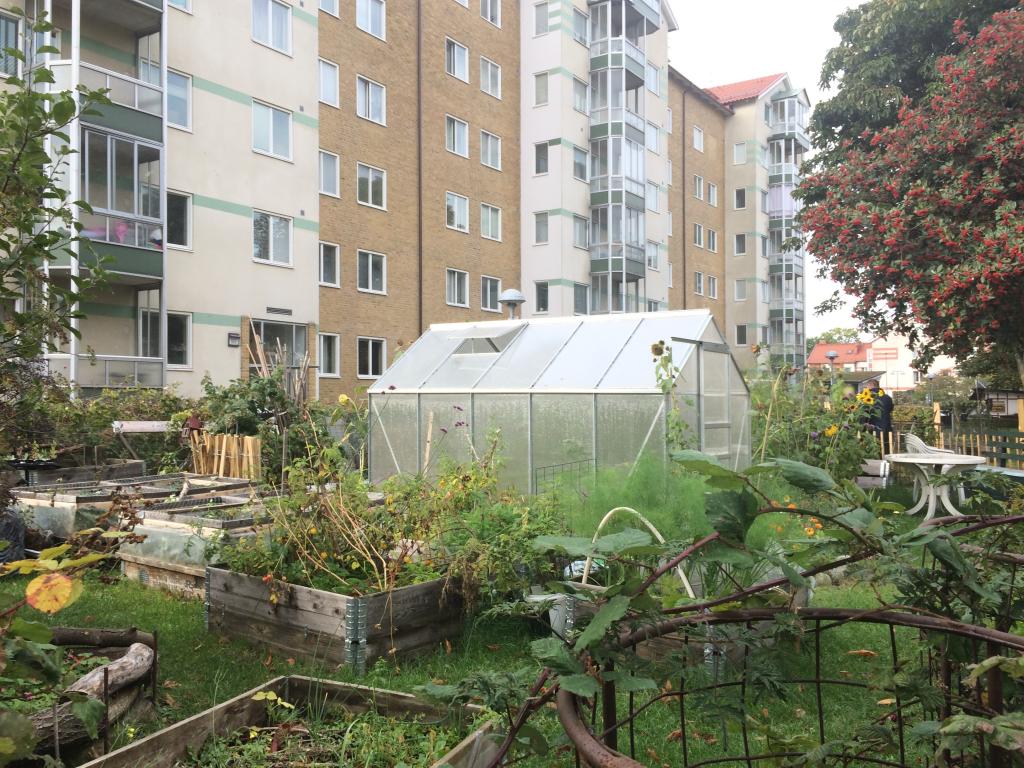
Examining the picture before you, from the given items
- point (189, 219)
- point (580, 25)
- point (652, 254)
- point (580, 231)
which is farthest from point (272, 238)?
point (652, 254)

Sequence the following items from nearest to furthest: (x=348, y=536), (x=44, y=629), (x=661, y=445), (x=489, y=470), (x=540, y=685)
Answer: (x=540, y=685) → (x=44, y=629) → (x=348, y=536) → (x=489, y=470) → (x=661, y=445)

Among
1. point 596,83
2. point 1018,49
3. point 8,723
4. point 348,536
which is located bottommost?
point 348,536

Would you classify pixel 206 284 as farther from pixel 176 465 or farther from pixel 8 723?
pixel 8 723

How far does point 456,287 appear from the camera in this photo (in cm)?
2734

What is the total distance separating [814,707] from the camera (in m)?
4.42

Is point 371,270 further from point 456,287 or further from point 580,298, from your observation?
point 580,298

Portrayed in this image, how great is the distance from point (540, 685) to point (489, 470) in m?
5.23

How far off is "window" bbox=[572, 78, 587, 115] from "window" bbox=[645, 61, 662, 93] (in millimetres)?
4305

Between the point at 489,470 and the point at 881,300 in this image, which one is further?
the point at 881,300

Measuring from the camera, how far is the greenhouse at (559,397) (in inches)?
366

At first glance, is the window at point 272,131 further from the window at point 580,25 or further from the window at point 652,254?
the window at point 652,254

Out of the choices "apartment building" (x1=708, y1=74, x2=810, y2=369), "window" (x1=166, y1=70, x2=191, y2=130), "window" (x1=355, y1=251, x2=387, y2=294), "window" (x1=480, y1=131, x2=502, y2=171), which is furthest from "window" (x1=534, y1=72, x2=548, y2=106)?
"apartment building" (x1=708, y1=74, x2=810, y2=369)

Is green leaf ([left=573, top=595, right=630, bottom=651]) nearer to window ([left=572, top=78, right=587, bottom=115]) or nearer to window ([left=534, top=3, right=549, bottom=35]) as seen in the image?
window ([left=572, top=78, right=587, bottom=115])

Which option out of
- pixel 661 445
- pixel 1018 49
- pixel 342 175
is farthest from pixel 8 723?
pixel 342 175
